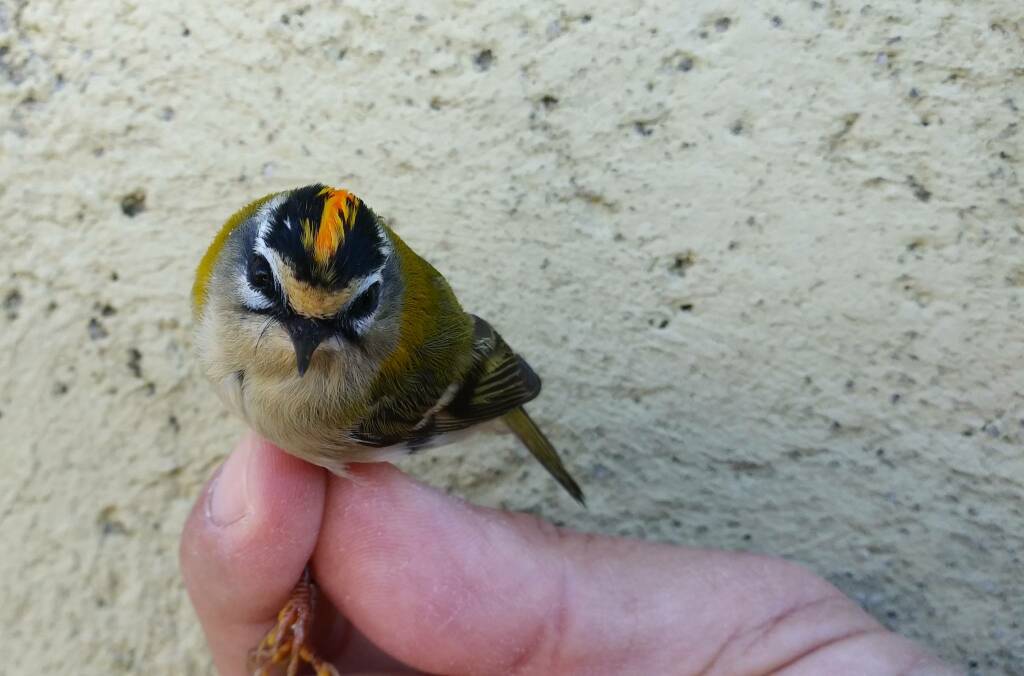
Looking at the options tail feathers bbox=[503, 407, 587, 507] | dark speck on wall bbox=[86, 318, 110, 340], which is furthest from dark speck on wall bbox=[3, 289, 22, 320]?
tail feathers bbox=[503, 407, 587, 507]

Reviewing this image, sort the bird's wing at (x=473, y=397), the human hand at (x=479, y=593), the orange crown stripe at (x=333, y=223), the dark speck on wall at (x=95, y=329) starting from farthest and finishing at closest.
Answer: the dark speck on wall at (x=95, y=329) < the bird's wing at (x=473, y=397) < the human hand at (x=479, y=593) < the orange crown stripe at (x=333, y=223)

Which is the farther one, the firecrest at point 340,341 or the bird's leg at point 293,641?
the bird's leg at point 293,641

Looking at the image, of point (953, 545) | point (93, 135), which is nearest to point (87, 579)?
point (93, 135)

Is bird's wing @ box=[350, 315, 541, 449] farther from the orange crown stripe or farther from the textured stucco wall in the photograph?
the orange crown stripe

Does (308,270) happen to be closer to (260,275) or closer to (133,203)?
(260,275)

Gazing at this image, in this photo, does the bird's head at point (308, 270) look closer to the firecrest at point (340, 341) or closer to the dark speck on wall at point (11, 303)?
the firecrest at point (340, 341)

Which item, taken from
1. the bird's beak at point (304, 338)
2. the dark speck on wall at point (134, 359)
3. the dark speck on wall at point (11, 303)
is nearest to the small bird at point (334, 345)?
the bird's beak at point (304, 338)
